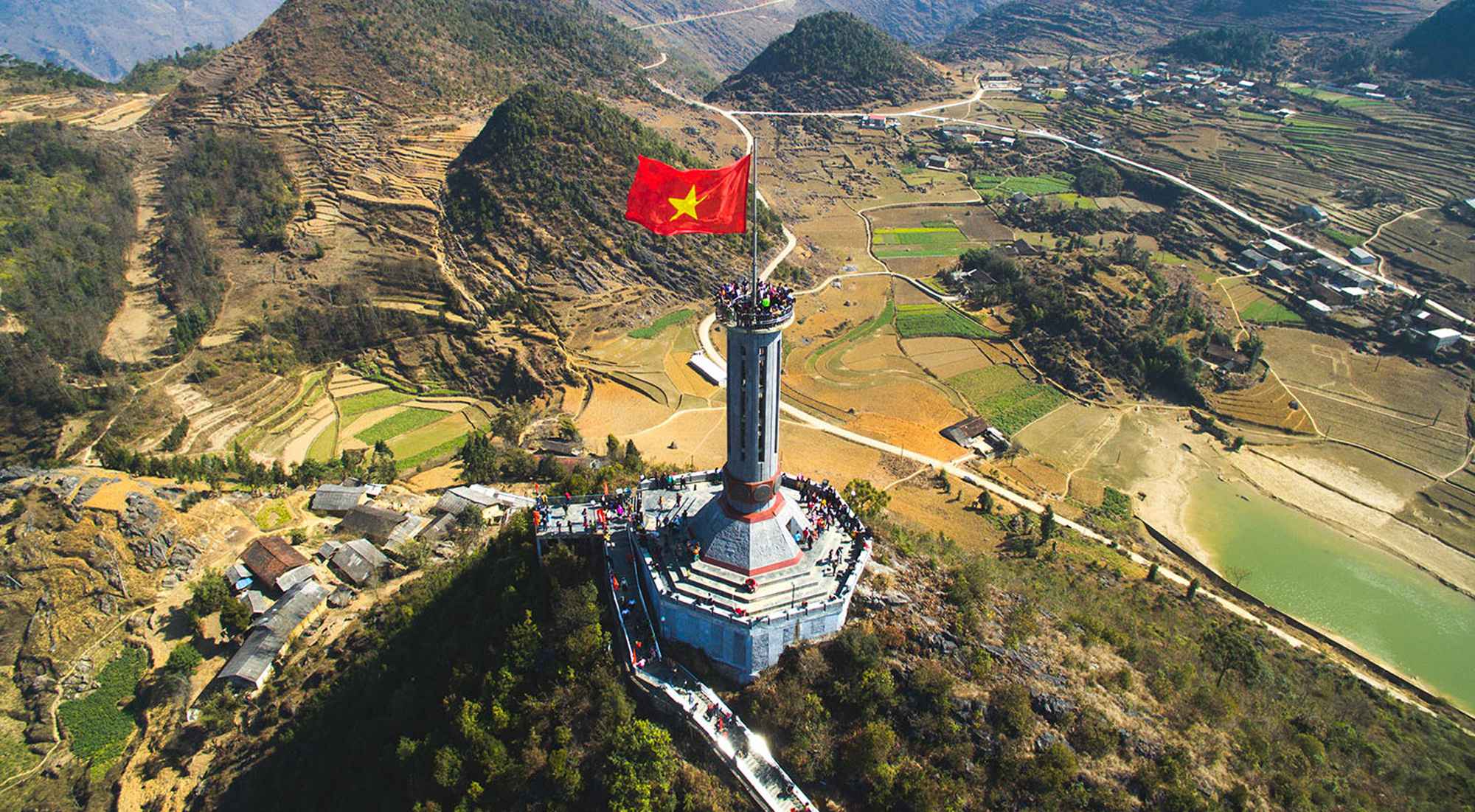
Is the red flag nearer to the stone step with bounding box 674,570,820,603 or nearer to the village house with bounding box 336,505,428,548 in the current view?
the stone step with bounding box 674,570,820,603

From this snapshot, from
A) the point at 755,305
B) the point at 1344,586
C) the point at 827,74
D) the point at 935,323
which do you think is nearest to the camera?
the point at 755,305

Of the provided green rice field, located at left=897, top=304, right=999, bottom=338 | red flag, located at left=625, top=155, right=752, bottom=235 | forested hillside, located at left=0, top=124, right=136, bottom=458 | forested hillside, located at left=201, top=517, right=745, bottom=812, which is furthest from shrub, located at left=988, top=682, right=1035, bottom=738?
forested hillside, located at left=0, top=124, right=136, bottom=458

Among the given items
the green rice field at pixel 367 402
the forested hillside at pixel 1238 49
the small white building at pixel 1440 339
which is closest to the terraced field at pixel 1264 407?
the small white building at pixel 1440 339

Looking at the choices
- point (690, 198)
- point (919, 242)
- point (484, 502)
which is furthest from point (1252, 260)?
point (484, 502)

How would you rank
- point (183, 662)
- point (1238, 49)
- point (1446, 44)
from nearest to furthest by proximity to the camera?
point (183, 662), point (1446, 44), point (1238, 49)

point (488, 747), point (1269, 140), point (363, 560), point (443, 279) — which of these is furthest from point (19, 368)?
point (1269, 140)

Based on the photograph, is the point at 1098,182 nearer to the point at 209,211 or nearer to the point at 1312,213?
the point at 1312,213
